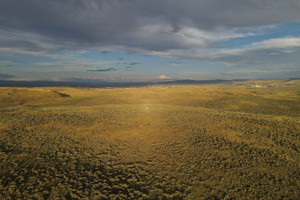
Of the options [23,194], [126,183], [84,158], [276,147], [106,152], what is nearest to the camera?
[23,194]

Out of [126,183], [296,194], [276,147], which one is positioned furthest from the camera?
[276,147]

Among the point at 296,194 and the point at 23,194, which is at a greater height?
the point at 23,194

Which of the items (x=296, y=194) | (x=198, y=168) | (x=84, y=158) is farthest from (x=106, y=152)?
(x=296, y=194)

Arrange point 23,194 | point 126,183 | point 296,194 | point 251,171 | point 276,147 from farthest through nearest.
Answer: point 276,147 → point 251,171 → point 126,183 → point 296,194 → point 23,194

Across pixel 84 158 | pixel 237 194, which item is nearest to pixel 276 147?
pixel 237 194

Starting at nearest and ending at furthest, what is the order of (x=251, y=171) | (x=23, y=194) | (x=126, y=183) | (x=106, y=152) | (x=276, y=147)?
(x=23, y=194), (x=126, y=183), (x=251, y=171), (x=106, y=152), (x=276, y=147)

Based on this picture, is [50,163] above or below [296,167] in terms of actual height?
above

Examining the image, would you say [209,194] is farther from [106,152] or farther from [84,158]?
[84,158]

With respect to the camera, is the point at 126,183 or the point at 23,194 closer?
the point at 23,194

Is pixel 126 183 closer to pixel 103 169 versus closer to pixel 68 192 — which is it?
pixel 103 169
